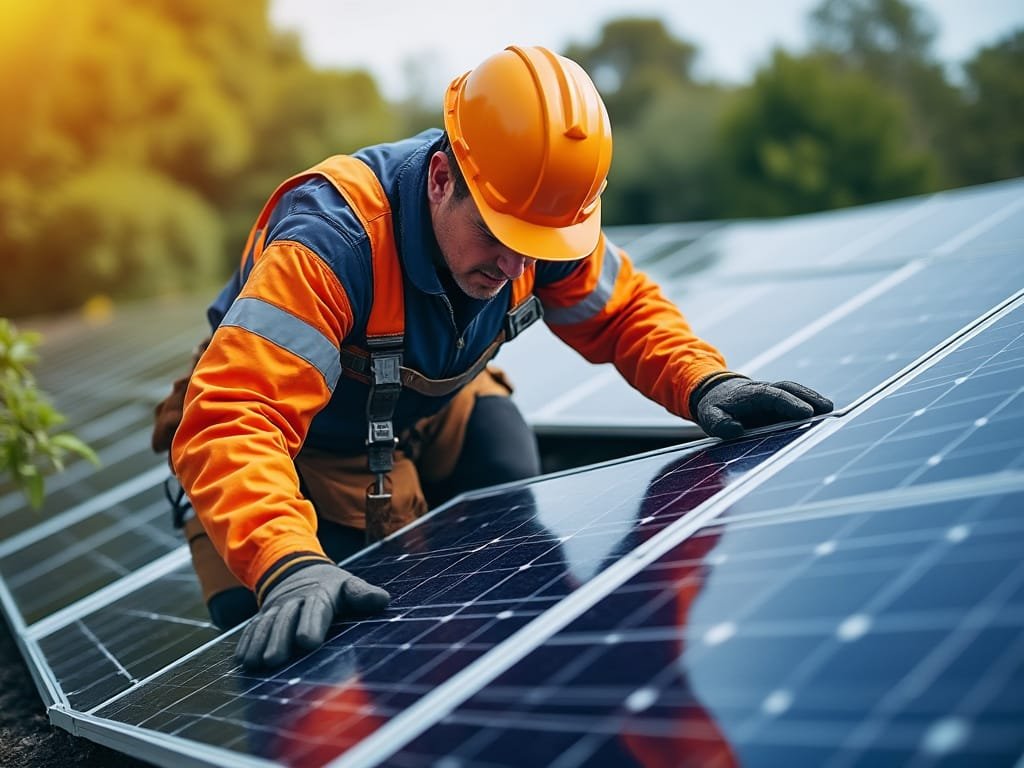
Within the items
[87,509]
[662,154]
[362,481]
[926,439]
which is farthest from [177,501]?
[662,154]

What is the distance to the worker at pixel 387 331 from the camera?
8.30 feet

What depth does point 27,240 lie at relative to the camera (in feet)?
93.7

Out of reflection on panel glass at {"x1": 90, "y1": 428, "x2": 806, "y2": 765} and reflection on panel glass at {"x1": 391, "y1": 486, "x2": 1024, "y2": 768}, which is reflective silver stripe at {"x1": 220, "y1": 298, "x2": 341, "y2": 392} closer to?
reflection on panel glass at {"x1": 90, "y1": 428, "x2": 806, "y2": 765}

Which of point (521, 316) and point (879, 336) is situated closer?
point (521, 316)

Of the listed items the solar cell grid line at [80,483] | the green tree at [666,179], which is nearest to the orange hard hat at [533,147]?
the solar cell grid line at [80,483]

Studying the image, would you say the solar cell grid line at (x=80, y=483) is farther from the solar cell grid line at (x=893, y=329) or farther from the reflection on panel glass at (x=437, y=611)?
the solar cell grid line at (x=893, y=329)

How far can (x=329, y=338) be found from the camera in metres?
2.80

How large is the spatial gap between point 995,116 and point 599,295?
39.2 meters

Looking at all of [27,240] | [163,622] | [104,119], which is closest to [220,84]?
[104,119]

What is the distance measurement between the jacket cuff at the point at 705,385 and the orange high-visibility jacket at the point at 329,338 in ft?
0.14

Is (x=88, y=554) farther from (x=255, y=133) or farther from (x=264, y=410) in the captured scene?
(x=255, y=133)

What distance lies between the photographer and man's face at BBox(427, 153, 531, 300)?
2971mm

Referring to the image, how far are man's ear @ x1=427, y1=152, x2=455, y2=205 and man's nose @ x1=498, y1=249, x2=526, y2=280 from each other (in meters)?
0.26

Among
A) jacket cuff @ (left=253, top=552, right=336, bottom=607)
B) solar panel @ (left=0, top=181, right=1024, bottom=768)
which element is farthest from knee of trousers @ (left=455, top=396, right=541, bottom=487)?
jacket cuff @ (left=253, top=552, right=336, bottom=607)
